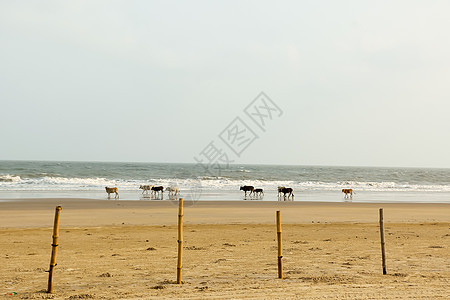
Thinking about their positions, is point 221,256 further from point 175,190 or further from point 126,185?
point 126,185

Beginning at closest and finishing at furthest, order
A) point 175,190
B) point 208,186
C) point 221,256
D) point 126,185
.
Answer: point 221,256, point 175,190, point 208,186, point 126,185

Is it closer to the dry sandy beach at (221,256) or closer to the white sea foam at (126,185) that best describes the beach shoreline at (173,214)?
the dry sandy beach at (221,256)

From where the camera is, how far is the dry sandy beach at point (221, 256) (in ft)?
25.5

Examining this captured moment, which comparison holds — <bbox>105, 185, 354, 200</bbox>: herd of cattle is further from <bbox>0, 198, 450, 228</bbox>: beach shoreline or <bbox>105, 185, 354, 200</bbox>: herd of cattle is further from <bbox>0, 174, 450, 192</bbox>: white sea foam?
<bbox>0, 174, 450, 192</bbox>: white sea foam

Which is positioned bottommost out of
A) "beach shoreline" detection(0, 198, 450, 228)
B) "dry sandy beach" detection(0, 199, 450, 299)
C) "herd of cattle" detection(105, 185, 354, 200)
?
"dry sandy beach" detection(0, 199, 450, 299)

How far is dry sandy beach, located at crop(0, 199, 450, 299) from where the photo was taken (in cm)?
776

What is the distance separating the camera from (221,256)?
1117 cm

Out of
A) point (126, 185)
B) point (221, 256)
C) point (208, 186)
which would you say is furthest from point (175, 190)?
point (221, 256)

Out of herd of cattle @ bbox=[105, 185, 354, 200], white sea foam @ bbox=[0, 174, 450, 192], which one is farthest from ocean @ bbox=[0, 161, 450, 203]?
herd of cattle @ bbox=[105, 185, 354, 200]

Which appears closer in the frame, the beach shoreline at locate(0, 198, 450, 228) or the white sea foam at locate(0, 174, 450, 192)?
the beach shoreline at locate(0, 198, 450, 228)

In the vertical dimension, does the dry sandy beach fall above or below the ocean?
below

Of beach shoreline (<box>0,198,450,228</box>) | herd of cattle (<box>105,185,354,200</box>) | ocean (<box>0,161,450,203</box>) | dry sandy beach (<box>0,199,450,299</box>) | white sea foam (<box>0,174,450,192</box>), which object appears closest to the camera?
dry sandy beach (<box>0,199,450,299</box>)

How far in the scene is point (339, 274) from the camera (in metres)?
9.12

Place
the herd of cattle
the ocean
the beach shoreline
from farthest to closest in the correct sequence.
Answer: the ocean → the herd of cattle → the beach shoreline
